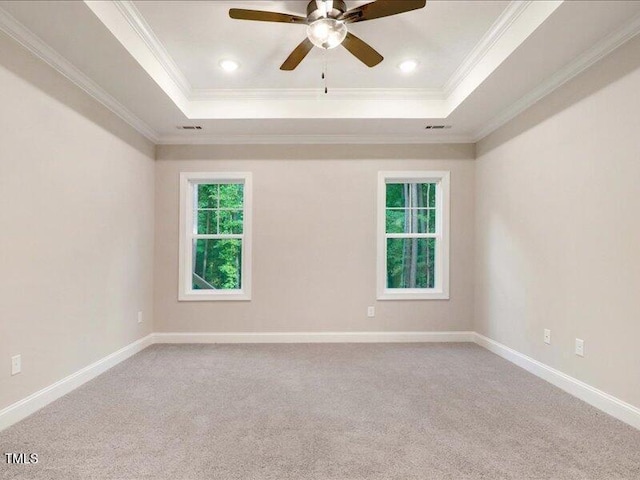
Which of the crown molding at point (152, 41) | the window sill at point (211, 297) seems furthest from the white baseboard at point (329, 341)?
the crown molding at point (152, 41)

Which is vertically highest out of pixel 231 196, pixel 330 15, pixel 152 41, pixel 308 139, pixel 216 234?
pixel 152 41

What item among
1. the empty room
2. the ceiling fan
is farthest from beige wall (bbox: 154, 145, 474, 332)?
the ceiling fan

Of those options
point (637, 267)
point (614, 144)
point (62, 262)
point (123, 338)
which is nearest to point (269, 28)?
point (62, 262)

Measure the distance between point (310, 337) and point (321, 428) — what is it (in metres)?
2.13

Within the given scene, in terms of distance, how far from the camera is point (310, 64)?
3.16 metres

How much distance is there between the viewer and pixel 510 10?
2418 millimetres

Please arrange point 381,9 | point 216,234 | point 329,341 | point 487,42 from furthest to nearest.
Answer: point 216,234, point 329,341, point 487,42, point 381,9

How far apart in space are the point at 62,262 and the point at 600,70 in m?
4.36

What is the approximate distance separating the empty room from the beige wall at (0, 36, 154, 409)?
2cm

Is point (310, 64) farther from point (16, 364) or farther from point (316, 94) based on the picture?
point (16, 364)

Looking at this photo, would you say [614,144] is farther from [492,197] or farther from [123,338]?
[123,338]

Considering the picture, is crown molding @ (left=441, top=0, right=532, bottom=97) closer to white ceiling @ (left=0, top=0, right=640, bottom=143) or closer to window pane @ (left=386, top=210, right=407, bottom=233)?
white ceiling @ (left=0, top=0, right=640, bottom=143)

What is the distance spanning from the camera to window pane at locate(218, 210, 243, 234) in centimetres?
446

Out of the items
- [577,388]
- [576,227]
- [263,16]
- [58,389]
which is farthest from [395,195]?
[58,389]
